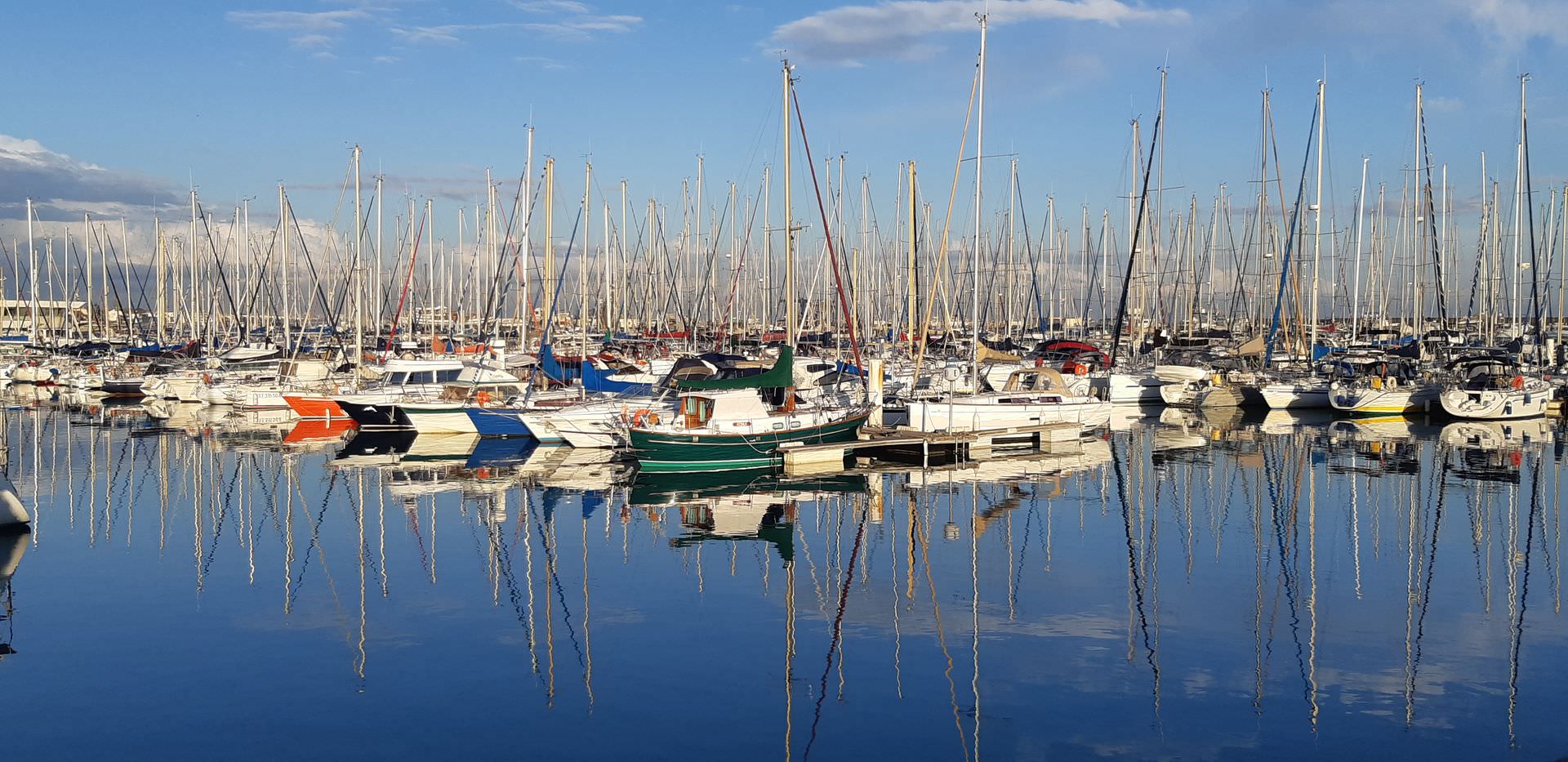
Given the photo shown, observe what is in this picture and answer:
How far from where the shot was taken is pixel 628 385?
4509cm

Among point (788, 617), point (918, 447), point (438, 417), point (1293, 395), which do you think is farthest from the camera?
point (1293, 395)

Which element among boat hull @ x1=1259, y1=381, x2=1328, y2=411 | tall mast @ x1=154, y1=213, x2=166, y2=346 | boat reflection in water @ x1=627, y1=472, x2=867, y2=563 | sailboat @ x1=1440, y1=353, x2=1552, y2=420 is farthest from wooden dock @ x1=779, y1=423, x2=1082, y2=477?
tall mast @ x1=154, y1=213, x2=166, y2=346

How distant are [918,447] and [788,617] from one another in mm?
18183

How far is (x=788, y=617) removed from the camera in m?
17.4

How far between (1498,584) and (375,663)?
1504 centimetres

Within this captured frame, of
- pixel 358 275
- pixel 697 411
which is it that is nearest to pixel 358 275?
pixel 358 275

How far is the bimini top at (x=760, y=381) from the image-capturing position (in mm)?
31953

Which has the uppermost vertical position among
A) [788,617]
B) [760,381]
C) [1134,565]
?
[760,381]

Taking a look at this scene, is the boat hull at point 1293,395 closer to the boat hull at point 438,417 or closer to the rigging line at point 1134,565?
the rigging line at point 1134,565

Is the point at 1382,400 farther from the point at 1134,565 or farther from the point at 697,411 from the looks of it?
the point at 1134,565

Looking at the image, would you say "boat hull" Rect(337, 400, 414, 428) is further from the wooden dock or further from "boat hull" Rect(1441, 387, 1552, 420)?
"boat hull" Rect(1441, 387, 1552, 420)

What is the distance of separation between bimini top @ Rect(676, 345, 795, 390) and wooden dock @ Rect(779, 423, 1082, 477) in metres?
1.66

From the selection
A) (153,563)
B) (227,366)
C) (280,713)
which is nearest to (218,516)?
(153,563)

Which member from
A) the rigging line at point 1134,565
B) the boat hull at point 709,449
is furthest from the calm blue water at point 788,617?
the boat hull at point 709,449
